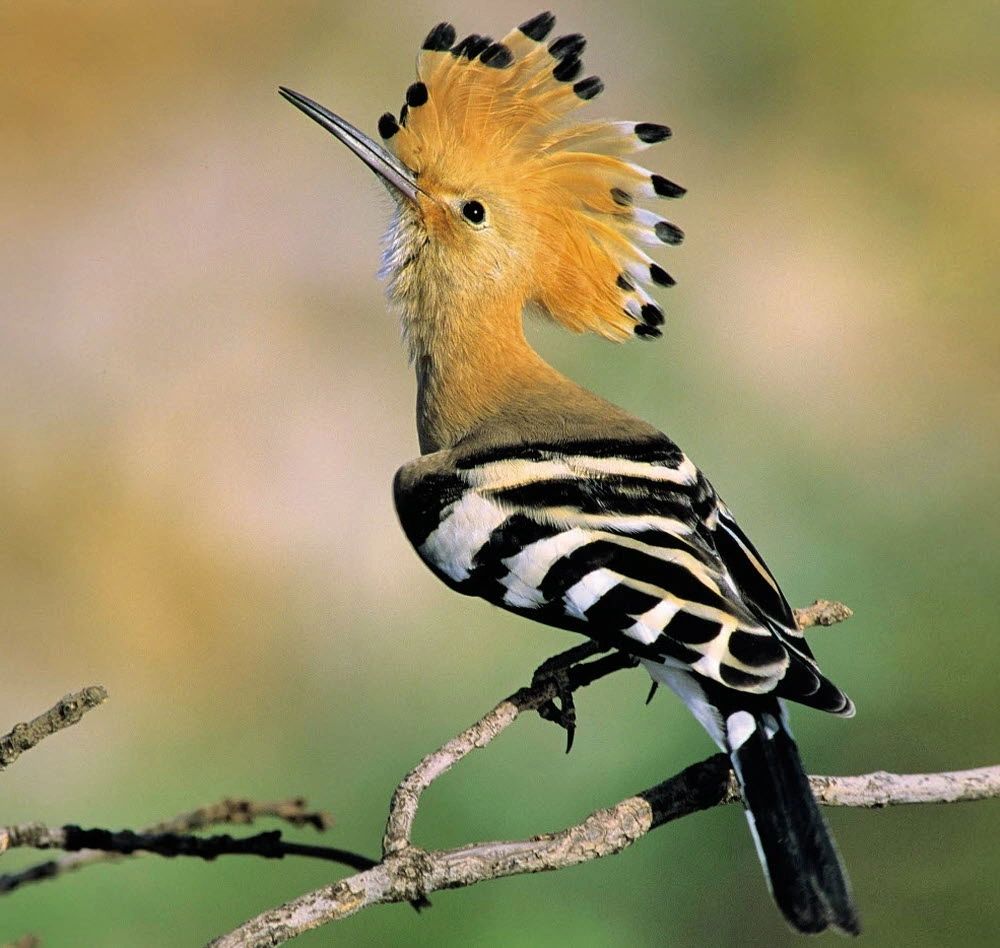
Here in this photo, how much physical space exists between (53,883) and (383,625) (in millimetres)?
848

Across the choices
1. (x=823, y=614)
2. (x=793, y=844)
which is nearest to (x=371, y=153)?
(x=823, y=614)

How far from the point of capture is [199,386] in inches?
119

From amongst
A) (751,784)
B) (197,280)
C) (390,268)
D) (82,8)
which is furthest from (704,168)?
(751,784)

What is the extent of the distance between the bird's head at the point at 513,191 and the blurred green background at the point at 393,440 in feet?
0.40

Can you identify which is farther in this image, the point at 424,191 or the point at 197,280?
the point at 197,280

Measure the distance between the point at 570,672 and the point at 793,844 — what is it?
0.34 m

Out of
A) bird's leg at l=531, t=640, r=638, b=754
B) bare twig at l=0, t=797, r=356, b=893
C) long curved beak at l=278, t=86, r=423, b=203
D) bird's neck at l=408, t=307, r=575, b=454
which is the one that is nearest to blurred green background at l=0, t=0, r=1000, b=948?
long curved beak at l=278, t=86, r=423, b=203

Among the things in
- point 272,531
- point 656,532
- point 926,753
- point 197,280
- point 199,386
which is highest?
point 197,280

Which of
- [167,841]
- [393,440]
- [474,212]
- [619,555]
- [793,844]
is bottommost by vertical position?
[793,844]

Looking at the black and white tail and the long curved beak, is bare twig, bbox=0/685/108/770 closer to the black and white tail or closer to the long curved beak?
the black and white tail

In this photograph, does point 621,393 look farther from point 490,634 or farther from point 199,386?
point 199,386

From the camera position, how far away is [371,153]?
179 cm

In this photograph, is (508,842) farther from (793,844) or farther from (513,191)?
(513,191)

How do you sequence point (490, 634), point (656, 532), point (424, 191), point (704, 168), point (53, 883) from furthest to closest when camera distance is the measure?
1. point (704, 168)
2. point (490, 634)
3. point (53, 883)
4. point (424, 191)
5. point (656, 532)
